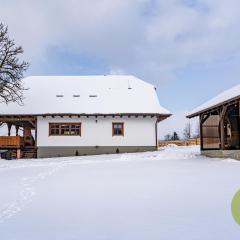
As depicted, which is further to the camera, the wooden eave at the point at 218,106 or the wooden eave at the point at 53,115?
the wooden eave at the point at 53,115

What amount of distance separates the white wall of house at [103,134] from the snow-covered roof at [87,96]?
800mm

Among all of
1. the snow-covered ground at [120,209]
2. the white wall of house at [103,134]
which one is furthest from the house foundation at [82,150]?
the snow-covered ground at [120,209]

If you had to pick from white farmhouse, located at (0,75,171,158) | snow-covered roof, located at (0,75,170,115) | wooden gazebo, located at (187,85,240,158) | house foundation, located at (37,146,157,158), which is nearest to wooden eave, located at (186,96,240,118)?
wooden gazebo, located at (187,85,240,158)

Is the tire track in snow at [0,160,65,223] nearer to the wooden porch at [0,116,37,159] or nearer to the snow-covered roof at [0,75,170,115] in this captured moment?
the wooden porch at [0,116,37,159]

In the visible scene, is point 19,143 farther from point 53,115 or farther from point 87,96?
point 87,96

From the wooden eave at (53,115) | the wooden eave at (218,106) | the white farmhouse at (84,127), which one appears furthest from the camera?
the white farmhouse at (84,127)

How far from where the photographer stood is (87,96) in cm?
3123

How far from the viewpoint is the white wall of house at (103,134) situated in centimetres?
2884

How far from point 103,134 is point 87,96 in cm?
419

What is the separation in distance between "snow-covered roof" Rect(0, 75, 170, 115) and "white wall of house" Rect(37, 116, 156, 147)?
80cm

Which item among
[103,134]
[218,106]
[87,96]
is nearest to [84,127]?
[103,134]

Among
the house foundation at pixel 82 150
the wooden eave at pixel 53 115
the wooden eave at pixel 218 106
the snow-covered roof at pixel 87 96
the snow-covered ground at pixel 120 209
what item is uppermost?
the snow-covered roof at pixel 87 96

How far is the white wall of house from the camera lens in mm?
28844

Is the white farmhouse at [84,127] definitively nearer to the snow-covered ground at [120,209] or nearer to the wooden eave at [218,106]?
the wooden eave at [218,106]
